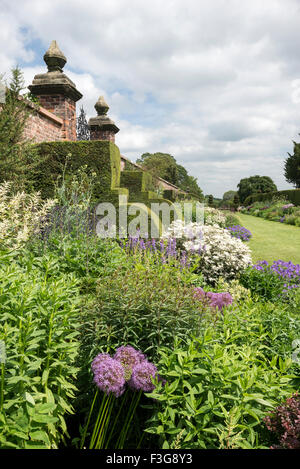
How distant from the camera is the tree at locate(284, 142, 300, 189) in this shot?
41.3 meters

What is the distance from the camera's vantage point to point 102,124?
35.2 ft

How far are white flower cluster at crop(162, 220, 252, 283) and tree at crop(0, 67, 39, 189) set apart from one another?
330 cm

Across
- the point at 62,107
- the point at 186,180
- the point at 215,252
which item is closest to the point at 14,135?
the point at 62,107

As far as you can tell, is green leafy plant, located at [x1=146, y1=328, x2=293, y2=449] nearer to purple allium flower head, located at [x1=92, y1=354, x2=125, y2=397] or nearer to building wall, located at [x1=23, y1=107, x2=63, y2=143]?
purple allium flower head, located at [x1=92, y1=354, x2=125, y2=397]

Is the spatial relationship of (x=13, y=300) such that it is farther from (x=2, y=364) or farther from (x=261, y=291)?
(x=261, y=291)

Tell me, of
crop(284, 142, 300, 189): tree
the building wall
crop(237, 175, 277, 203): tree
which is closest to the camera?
the building wall

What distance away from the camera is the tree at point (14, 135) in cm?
596

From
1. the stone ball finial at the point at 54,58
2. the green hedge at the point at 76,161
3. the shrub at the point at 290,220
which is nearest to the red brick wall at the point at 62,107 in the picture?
the stone ball finial at the point at 54,58

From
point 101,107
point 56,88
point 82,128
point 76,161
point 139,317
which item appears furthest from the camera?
point 82,128

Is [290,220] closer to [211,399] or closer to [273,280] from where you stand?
[273,280]

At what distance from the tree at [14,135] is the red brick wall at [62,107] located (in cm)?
187

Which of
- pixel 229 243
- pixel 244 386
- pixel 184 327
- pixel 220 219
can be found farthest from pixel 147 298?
pixel 220 219

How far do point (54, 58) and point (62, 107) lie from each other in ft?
4.25

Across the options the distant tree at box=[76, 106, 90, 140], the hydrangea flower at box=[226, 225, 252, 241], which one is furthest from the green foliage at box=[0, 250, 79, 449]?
the distant tree at box=[76, 106, 90, 140]
